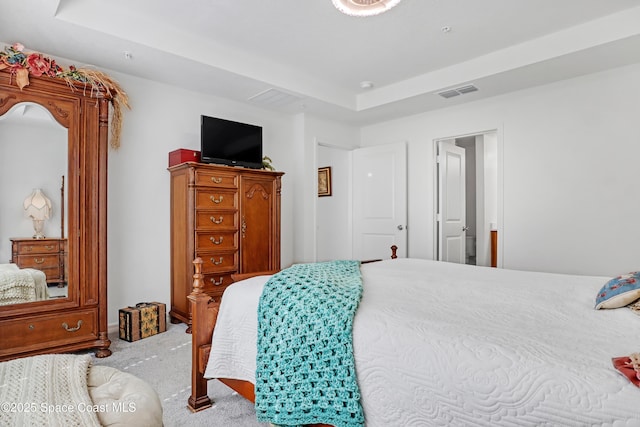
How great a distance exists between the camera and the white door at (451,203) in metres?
4.79

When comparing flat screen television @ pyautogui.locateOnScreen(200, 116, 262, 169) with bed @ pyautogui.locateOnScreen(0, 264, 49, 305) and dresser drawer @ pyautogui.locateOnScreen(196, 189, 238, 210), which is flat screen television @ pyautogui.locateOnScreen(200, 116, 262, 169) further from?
bed @ pyautogui.locateOnScreen(0, 264, 49, 305)

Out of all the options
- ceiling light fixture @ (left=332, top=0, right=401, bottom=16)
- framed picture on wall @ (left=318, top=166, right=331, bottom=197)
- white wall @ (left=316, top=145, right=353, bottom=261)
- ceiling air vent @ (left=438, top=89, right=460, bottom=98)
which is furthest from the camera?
framed picture on wall @ (left=318, top=166, right=331, bottom=197)

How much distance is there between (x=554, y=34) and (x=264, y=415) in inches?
140

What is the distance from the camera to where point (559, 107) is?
12.4 ft

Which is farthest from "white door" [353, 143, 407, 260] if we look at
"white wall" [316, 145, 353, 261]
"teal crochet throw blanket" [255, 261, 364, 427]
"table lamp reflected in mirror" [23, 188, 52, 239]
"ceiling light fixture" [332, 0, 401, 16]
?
"table lamp reflected in mirror" [23, 188, 52, 239]

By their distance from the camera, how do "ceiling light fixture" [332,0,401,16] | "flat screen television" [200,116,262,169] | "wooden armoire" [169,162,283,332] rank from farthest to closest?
"flat screen television" [200,116,262,169] < "wooden armoire" [169,162,283,332] < "ceiling light fixture" [332,0,401,16]

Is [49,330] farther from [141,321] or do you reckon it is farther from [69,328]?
[141,321]

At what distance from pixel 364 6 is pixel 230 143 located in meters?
2.02

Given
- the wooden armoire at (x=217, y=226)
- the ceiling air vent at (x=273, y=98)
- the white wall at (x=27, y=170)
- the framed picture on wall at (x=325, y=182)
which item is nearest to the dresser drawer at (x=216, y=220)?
the wooden armoire at (x=217, y=226)

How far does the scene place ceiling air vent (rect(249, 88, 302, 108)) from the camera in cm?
412

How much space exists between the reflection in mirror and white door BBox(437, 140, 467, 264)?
3913mm

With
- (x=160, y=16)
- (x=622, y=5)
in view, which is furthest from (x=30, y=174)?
(x=622, y=5)

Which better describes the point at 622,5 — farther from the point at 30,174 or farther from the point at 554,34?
the point at 30,174

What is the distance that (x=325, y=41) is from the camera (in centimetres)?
339
